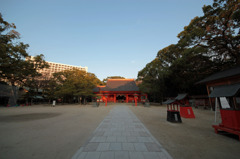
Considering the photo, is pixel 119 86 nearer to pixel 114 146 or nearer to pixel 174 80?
pixel 174 80

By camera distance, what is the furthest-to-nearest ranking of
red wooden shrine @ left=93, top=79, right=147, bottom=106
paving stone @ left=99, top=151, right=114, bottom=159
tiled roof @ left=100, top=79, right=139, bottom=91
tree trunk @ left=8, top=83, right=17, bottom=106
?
tiled roof @ left=100, top=79, right=139, bottom=91 < red wooden shrine @ left=93, top=79, right=147, bottom=106 < tree trunk @ left=8, top=83, right=17, bottom=106 < paving stone @ left=99, top=151, right=114, bottom=159

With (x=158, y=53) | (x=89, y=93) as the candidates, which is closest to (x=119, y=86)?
(x=89, y=93)

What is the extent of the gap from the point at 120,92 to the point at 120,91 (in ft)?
1.29

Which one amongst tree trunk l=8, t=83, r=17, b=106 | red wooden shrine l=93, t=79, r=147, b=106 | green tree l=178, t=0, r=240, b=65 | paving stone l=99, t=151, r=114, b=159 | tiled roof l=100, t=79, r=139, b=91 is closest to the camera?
paving stone l=99, t=151, r=114, b=159

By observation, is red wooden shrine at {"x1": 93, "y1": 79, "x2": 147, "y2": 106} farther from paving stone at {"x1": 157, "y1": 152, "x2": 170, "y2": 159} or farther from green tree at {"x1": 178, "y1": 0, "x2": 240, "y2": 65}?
paving stone at {"x1": 157, "y1": 152, "x2": 170, "y2": 159}

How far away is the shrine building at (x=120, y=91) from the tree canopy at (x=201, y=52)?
6.68 metres

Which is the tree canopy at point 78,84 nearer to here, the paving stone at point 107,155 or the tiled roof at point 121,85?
the tiled roof at point 121,85

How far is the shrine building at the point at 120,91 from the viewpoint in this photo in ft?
82.4

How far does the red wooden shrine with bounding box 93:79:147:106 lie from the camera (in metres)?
25.1

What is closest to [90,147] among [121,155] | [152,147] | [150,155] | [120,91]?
[121,155]

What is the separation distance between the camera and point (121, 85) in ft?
92.7

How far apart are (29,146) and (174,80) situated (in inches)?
740

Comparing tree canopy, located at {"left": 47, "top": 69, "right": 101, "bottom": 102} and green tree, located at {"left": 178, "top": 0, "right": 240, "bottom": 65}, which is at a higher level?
green tree, located at {"left": 178, "top": 0, "right": 240, "bottom": 65}

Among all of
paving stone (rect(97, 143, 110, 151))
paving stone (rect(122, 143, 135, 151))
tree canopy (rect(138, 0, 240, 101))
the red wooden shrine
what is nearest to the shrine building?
the red wooden shrine
